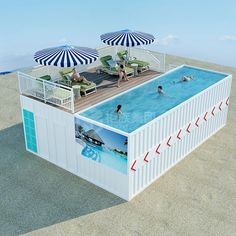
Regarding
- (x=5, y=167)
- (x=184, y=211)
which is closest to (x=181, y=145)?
(x=184, y=211)

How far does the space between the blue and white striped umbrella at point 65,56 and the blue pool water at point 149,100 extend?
1.87 m

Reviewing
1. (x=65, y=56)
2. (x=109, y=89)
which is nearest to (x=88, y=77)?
(x=109, y=89)

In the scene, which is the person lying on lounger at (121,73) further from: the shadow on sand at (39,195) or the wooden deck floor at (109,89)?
the shadow on sand at (39,195)

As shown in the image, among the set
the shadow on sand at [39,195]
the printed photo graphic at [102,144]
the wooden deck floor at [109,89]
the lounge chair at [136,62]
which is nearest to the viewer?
the shadow on sand at [39,195]

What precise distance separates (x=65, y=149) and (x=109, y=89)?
338cm

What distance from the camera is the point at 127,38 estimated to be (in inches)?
668

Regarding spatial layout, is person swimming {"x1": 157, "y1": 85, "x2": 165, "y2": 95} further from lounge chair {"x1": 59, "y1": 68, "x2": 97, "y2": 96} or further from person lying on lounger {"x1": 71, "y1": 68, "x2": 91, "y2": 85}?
person lying on lounger {"x1": 71, "y1": 68, "x2": 91, "y2": 85}

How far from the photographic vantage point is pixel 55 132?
14125 millimetres

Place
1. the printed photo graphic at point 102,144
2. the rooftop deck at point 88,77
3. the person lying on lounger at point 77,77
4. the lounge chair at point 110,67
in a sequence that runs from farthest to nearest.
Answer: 1. the lounge chair at point 110,67
2. the person lying on lounger at point 77,77
3. the rooftop deck at point 88,77
4. the printed photo graphic at point 102,144

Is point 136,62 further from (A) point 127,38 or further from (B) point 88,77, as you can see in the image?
(B) point 88,77

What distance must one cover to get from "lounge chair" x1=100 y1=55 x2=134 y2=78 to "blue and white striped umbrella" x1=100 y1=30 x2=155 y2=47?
0.93 metres

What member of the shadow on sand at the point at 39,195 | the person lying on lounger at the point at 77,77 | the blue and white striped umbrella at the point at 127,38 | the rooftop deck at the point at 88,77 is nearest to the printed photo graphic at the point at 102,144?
the rooftop deck at the point at 88,77

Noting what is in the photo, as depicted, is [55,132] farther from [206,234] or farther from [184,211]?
[206,234]

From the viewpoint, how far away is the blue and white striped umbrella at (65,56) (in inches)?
552
